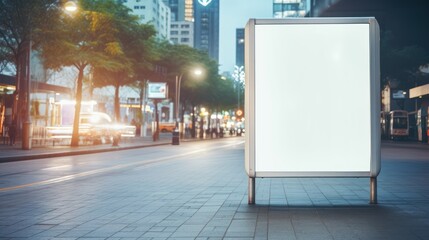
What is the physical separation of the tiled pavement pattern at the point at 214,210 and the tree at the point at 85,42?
60.5ft


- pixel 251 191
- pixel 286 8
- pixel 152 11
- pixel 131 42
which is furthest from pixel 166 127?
pixel 251 191

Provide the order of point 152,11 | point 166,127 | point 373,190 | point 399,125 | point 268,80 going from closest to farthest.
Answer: point 268,80
point 373,190
point 399,125
point 166,127
point 152,11

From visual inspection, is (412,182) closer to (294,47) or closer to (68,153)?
(294,47)

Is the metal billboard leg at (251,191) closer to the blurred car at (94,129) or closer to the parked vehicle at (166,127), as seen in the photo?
the blurred car at (94,129)

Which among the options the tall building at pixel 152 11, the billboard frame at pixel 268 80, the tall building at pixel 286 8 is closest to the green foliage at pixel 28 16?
the billboard frame at pixel 268 80

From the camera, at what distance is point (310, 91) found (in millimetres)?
8336

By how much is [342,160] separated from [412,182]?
4782 mm

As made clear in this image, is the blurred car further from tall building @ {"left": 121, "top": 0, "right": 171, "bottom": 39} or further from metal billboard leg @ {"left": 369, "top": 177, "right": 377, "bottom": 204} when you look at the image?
tall building @ {"left": 121, "top": 0, "right": 171, "bottom": 39}

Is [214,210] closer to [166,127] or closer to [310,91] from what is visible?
[310,91]

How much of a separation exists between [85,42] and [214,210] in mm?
25524

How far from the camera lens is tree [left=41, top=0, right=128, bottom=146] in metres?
29.8

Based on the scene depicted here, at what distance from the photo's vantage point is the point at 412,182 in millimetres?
12305

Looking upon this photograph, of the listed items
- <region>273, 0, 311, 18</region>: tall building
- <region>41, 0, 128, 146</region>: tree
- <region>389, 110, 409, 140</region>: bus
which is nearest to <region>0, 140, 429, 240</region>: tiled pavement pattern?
<region>41, 0, 128, 146</region>: tree

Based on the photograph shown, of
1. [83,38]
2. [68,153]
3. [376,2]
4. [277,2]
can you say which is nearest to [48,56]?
[83,38]
